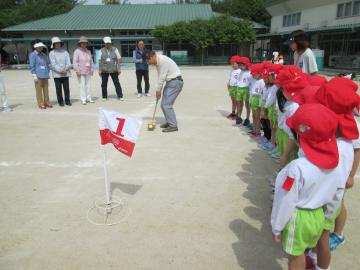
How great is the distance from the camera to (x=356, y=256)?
282cm

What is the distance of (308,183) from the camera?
206 centimetres

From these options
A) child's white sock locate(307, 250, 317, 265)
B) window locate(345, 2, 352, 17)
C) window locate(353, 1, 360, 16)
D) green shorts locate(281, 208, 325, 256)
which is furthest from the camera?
window locate(345, 2, 352, 17)

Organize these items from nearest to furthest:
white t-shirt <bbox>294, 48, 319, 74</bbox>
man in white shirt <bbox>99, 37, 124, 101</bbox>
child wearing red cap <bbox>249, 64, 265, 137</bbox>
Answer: white t-shirt <bbox>294, 48, 319, 74</bbox> < child wearing red cap <bbox>249, 64, 265, 137</bbox> < man in white shirt <bbox>99, 37, 124, 101</bbox>

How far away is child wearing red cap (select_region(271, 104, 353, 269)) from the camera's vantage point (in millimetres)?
2008

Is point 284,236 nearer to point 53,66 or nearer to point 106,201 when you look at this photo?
point 106,201

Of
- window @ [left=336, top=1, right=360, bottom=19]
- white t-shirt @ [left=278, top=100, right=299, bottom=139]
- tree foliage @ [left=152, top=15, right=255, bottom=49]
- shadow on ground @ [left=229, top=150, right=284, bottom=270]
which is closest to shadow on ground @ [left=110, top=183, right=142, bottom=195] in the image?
shadow on ground @ [left=229, top=150, right=284, bottom=270]

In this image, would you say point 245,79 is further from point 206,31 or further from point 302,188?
point 206,31

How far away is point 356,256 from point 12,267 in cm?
289

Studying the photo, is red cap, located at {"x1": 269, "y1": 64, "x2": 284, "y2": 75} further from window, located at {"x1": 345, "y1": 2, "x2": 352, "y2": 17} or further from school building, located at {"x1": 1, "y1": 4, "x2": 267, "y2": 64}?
school building, located at {"x1": 1, "y1": 4, "x2": 267, "y2": 64}

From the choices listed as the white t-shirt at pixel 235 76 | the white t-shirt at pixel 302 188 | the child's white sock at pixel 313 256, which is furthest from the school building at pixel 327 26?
the white t-shirt at pixel 302 188

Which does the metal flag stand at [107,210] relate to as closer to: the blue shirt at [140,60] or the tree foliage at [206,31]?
the blue shirt at [140,60]

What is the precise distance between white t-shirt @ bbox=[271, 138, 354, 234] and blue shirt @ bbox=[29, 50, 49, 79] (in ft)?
27.6

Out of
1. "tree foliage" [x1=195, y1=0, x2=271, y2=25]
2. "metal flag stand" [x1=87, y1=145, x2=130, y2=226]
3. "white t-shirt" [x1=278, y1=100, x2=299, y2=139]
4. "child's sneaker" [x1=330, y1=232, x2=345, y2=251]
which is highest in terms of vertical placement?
"tree foliage" [x1=195, y1=0, x2=271, y2=25]

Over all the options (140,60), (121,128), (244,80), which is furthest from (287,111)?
(140,60)
